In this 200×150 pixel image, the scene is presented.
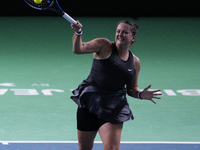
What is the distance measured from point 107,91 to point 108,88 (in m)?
0.04

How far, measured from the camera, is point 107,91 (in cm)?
436

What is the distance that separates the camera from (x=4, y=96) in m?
7.60

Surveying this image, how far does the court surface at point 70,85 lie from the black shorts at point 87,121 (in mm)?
1292

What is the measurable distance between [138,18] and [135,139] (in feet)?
32.3

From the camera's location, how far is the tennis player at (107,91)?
424 cm
